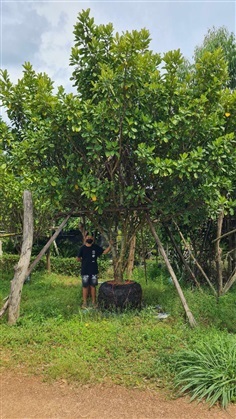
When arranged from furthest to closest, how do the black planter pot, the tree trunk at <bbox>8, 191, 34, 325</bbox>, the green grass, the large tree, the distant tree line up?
1. the distant tree
2. the black planter pot
3. the tree trunk at <bbox>8, 191, 34, 325</bbox>
4. the large tree
5. the green grass

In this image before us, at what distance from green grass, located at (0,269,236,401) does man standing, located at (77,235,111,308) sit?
40 centimetres

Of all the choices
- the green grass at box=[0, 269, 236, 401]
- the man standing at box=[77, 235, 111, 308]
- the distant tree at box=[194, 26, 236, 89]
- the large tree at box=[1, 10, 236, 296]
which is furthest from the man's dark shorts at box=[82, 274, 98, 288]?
the distant tree at box=[194, 26, 236, 89]

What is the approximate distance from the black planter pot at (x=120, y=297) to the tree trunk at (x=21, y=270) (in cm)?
153

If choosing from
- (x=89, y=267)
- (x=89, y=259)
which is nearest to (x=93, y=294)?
(x=89, y=267)

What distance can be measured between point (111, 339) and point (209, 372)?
62.6 inches

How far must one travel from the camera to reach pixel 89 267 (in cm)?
731

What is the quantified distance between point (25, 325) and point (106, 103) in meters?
3.63

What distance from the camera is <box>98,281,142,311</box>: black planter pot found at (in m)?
6.36

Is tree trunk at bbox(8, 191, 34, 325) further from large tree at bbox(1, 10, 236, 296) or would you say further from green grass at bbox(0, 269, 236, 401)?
large tree at bbox(1, 10, 236, 296)

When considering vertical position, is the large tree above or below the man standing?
above

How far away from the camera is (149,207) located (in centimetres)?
624

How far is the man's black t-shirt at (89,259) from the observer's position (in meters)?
7.31

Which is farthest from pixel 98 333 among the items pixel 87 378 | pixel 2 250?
pixel 2 250

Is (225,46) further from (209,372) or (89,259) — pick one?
(209,372)
